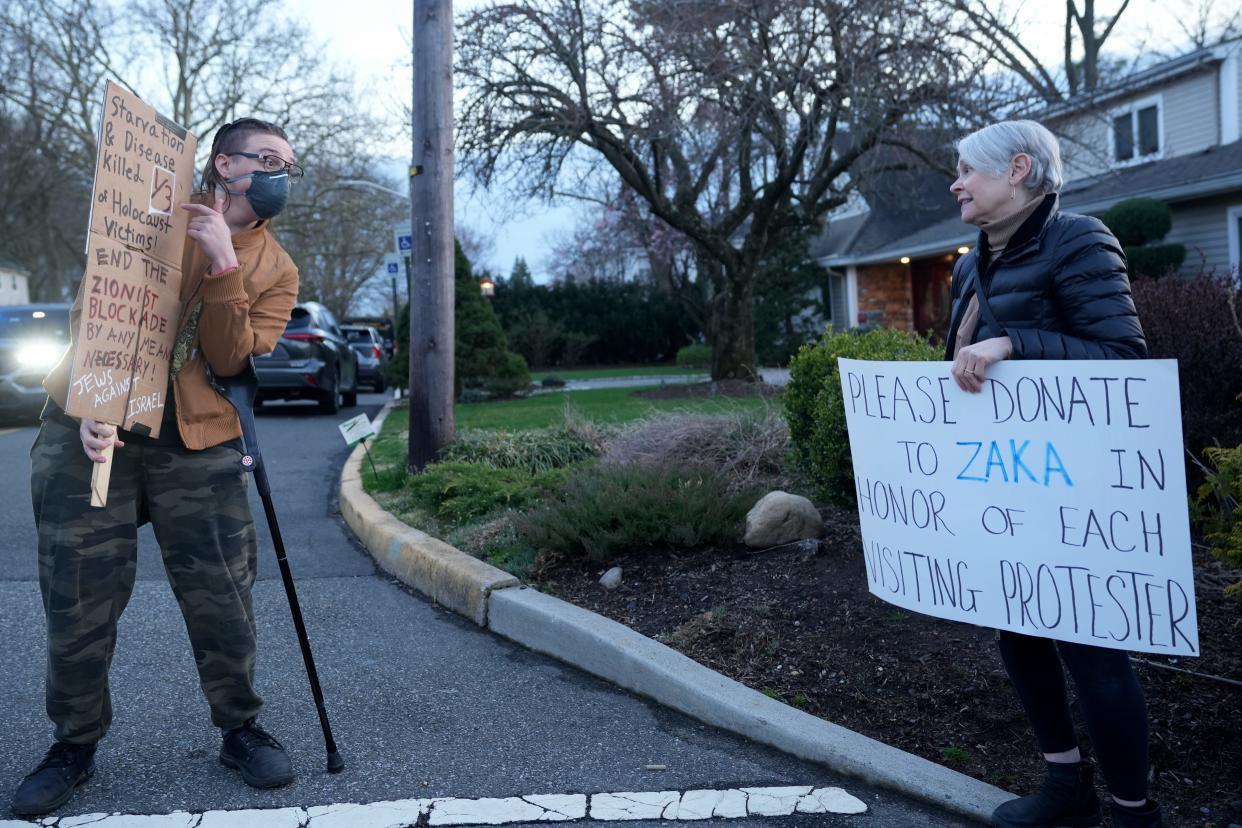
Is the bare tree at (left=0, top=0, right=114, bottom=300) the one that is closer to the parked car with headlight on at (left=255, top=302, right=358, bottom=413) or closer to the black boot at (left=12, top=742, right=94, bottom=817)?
the parked car with headlight on at (left=255, top=302, right=358, bottom=413)

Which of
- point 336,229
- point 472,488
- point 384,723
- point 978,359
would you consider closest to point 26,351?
point 472,488

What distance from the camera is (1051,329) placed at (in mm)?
2828

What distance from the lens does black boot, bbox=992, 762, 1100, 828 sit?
287 cm

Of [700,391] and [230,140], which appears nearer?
[230,140]

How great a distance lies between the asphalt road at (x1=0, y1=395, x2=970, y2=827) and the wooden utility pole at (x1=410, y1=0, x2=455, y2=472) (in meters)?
2.59

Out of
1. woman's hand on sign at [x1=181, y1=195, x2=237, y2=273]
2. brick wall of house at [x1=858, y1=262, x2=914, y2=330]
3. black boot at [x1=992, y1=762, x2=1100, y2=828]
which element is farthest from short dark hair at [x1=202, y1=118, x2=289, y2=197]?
brick wall of house at [x1=858, y1=262, x2=914, y2=330]

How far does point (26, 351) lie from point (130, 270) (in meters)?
14.0

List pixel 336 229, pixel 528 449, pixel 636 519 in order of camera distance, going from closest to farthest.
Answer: pixel 636 519 → pixel 528 449 → pixel 336 229

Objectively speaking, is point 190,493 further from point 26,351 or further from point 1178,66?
point 1178,66

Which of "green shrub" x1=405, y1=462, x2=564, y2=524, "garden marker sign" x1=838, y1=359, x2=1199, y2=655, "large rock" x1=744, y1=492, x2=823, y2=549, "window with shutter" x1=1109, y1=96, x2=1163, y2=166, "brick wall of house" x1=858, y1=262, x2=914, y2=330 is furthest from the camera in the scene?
"brick wall of house" x1=858, y1=262, x2=914, y2=330

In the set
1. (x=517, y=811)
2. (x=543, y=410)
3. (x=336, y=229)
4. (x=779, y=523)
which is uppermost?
(x=336, y=229)

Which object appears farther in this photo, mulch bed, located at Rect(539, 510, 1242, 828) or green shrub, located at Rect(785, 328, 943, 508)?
green shrub, located at Rect(785, 328, 943, 508)

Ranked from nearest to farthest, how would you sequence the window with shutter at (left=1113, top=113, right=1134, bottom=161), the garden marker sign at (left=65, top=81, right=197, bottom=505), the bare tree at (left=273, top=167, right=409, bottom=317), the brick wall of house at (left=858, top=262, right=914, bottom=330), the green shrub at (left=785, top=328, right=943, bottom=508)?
the garden marker sign at (left=65, top=81, right=197, bottom=505) → the green shrub at (left=785, top=328, right=943, bottom=508) → the window with shutter at (left=1113, top=113, right=1134, bottom=161) → the brick wall of house at (left=858, top=262, right=914, bottom=330) → the bare tree at (left=273, top=167, right=409, bottom=317)

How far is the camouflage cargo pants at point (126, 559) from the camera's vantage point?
10.2 feet
